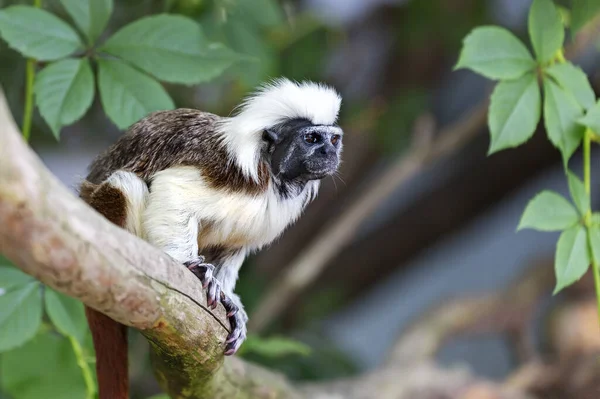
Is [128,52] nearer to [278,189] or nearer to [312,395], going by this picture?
[278,189]

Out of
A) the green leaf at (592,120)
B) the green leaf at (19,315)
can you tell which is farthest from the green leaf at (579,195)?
the green leaf at (19,315)

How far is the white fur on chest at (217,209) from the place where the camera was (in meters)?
1.24

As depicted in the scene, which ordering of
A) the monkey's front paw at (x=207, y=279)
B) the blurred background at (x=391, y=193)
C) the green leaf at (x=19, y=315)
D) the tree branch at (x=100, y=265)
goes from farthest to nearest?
the blurred background at (x=391, y=193) < the green leaf at (x=19, y=315) < the monkey's front paw at (x=207, y=279) < the tree branch at (x=100, y=265)

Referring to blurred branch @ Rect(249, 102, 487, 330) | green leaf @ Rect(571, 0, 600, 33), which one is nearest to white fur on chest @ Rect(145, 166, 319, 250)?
green leaf @ Rect(571, 0, 600, 33)

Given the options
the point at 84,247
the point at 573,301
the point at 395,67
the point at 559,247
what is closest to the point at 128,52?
the point at 84,247

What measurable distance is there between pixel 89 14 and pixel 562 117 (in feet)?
2.87

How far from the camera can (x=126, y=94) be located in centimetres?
135

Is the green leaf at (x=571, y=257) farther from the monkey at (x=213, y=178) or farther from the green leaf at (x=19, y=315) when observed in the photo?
the green leaf at (x=19, y=315)

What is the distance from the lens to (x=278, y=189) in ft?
4.47

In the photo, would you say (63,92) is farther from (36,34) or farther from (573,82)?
(573,82)

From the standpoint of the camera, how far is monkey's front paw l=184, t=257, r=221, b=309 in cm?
120

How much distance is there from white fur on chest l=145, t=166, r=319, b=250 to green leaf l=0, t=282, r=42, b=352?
0.29 metres

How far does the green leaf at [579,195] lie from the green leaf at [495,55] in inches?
8.4

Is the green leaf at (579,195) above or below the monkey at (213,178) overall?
above
